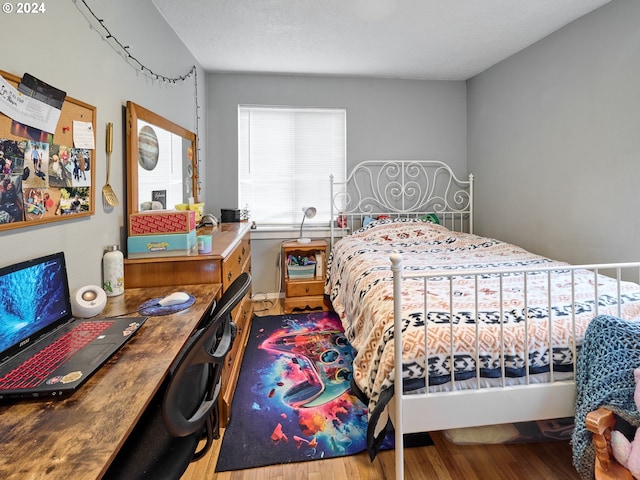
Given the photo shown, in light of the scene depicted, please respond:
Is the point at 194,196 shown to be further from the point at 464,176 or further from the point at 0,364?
the point at 464,176

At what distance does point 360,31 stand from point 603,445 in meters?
2.79

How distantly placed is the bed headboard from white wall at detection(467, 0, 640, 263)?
15.9 inches

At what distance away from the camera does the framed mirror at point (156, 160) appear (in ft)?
5.98

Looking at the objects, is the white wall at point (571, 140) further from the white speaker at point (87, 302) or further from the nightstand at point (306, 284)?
the white speaker at point (87, 302)

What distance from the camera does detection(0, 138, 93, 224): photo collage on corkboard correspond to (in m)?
1.06

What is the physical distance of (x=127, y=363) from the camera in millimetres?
969

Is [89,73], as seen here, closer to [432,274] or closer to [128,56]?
[128,56]

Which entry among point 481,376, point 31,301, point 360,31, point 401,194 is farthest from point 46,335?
point 401,194

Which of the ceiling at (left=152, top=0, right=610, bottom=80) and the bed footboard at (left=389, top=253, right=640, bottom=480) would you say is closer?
the bed footboard at (left=389, top=253, right=640, bottom=480)

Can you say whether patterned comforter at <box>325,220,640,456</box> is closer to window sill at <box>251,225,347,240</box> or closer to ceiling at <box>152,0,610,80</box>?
window sill at <box>251,225,347,240</box>

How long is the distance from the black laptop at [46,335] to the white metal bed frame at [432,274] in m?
1.01

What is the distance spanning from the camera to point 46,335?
110cm

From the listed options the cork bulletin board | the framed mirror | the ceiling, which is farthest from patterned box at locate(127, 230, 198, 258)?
the ceiling

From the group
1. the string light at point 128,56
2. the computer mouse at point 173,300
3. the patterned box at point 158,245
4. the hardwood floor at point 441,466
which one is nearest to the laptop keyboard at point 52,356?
the computer mouse at point 173,300
